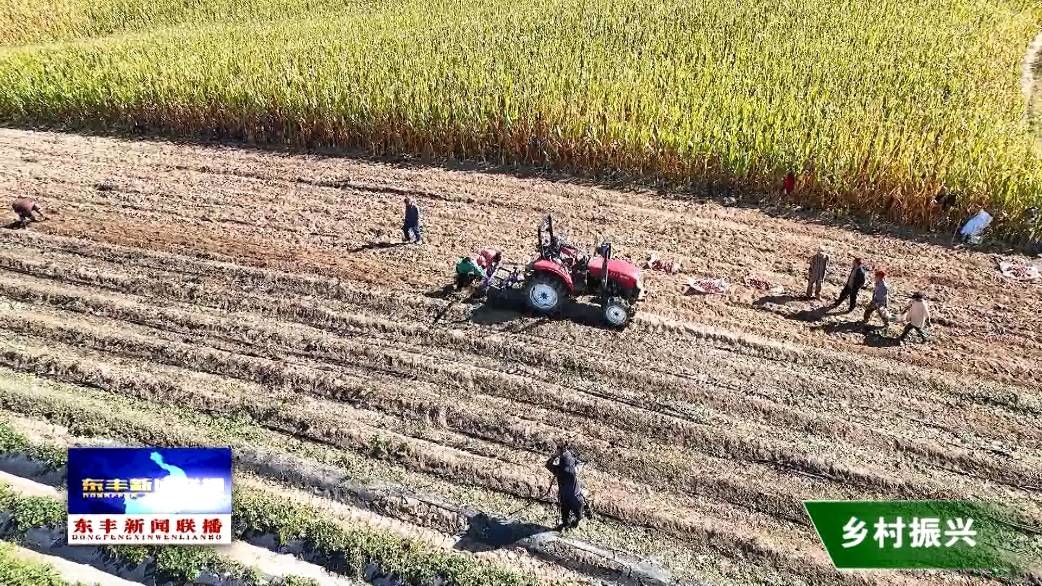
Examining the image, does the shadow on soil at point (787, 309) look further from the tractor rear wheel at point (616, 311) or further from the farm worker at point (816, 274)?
the tractor rear wheel at point (616, 311)

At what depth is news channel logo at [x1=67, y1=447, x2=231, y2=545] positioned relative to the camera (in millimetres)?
6539

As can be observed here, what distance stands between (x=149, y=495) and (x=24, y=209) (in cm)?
853

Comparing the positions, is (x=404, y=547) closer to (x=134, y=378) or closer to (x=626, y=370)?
→ (x=626, y=370)

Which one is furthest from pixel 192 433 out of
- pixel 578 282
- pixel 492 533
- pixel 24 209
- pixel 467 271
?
pixel 24 209

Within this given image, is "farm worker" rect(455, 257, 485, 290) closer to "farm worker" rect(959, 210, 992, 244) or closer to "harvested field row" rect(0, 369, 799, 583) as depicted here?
"harvested field row" rect(0, 369, 799, 583)

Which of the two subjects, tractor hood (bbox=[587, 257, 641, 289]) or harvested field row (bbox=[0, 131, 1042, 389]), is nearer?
tractor hood (bbox=[587, 257, 641, 289])

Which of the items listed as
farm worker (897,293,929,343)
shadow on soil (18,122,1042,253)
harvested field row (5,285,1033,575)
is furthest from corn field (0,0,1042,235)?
harvested field row (5,285,1033,575)

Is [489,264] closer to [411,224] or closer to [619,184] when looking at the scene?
[411,224]

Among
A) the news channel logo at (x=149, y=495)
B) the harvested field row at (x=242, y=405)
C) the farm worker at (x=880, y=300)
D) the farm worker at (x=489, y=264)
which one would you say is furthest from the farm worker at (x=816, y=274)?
the news channel logo at (x=149, y=495)

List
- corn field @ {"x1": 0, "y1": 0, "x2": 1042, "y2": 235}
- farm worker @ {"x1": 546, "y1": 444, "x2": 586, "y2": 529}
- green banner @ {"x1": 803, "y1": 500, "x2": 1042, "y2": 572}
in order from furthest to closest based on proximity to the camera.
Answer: corn field @ {"x1": 0, "y1": 0, "x2": 1042, "y2": 235}, green banner @ {"x1": 803, "y1": 500, "x2": 1042, "y2": 572}, farm worker @ {"x1": 546, "y1": 444, "x2": 586, "y2": 529}

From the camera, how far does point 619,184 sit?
13.8 meters

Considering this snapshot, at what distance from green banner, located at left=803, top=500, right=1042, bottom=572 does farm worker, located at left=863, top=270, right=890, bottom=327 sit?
122 inches

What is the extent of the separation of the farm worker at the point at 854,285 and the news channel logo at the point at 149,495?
333 inches

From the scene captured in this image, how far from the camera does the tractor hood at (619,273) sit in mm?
9219
